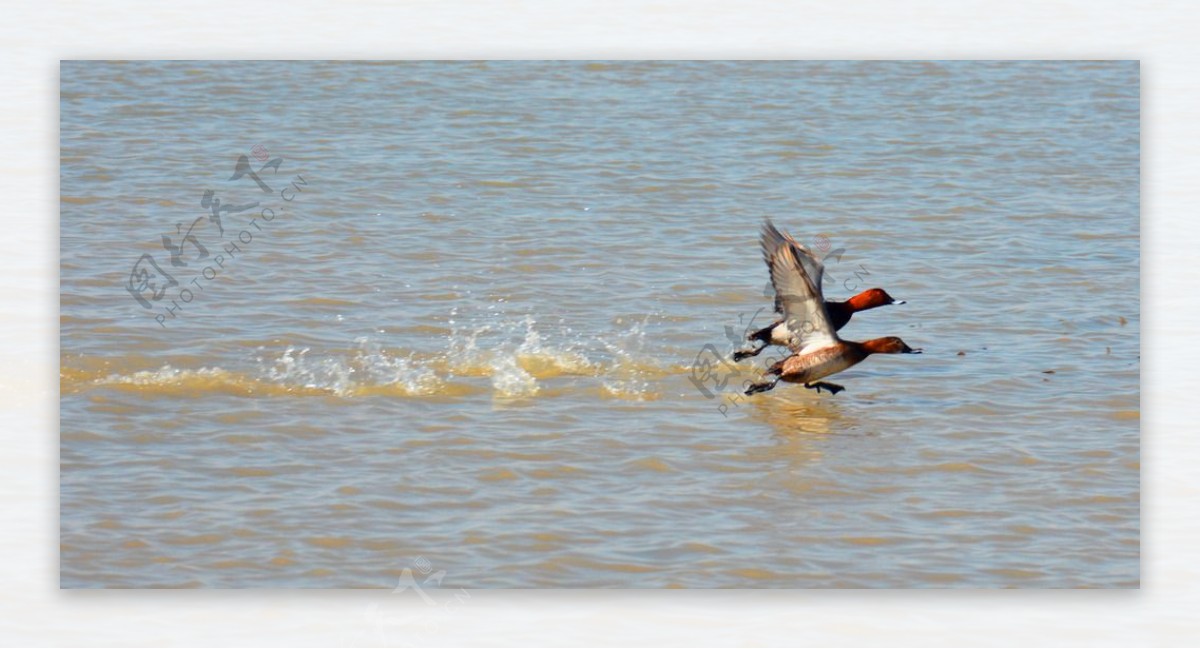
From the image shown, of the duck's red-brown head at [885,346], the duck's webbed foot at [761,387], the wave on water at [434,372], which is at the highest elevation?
the duck's red-brown head at [885,346]

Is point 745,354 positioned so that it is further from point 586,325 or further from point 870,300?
point 586,325

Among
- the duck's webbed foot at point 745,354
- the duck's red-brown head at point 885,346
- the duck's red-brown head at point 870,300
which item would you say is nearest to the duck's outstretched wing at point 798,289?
the duck's red-brown head at point 885,346

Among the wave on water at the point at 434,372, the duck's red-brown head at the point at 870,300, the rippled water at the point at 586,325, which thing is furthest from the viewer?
the duck's red-brown head at the point at 870,300

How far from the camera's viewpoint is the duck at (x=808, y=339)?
8891mm

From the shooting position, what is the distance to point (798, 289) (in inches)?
352

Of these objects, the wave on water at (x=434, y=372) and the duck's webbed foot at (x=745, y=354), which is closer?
the wave on water at (x=434, y=372)

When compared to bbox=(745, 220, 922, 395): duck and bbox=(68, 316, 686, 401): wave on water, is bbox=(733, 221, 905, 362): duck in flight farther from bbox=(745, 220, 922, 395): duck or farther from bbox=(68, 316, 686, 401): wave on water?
bbox=(68, 316, 686, 401): wave on water

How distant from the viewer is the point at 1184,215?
7949mm

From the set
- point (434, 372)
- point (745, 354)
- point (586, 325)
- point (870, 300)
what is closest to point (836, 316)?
point (870, 300)

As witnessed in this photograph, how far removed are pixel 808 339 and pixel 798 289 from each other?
44 centimetres

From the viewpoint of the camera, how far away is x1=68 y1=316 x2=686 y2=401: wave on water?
9.32m

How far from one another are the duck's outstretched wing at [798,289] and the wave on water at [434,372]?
86 cm

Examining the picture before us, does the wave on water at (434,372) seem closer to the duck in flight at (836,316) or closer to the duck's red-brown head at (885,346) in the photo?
the duck in flight at (836,316)

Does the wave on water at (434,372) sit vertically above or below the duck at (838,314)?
below
